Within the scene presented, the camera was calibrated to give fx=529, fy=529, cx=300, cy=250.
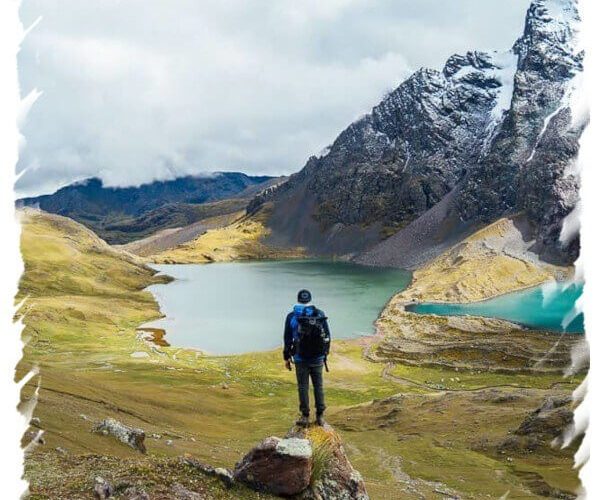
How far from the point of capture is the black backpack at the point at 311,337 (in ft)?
61.4

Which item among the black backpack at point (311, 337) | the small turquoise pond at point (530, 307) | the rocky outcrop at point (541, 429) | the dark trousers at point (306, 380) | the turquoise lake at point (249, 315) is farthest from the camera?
the small turquoise pond at point (530, 307)

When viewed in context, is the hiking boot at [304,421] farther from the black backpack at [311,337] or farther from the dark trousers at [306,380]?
the black backpack at [311,337]

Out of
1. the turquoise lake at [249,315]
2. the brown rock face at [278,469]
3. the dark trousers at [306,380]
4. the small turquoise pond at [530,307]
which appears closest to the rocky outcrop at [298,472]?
the brown rock face at [278,469]

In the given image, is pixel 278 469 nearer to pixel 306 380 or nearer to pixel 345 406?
pixel 306 380

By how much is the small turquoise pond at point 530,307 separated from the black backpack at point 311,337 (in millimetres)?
111851

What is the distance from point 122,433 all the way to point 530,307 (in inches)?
5513

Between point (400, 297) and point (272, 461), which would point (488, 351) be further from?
point (272, 461)

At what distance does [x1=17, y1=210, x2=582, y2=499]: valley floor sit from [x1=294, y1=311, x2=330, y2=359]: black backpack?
5.01 meters

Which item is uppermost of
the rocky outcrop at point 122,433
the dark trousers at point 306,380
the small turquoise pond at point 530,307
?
the dark trousers at point 306,380

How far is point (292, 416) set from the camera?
59.9 metres

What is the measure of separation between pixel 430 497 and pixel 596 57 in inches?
1167

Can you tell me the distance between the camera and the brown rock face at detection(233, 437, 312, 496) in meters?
17.5

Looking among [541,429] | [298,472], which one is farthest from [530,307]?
[298,472]

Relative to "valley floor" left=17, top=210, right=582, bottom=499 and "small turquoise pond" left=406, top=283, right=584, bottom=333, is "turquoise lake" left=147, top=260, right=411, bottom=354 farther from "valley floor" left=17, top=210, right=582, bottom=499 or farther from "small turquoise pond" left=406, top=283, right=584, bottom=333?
"small turquoise pond" left=406, top=283, right=584, bottom=333
